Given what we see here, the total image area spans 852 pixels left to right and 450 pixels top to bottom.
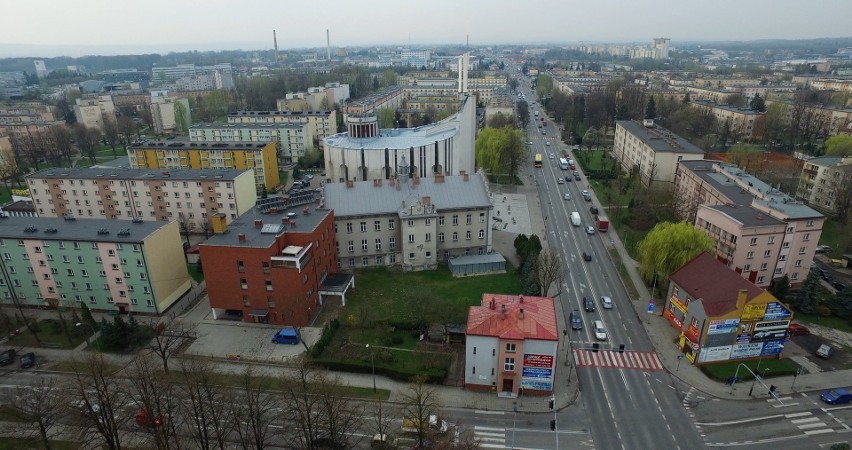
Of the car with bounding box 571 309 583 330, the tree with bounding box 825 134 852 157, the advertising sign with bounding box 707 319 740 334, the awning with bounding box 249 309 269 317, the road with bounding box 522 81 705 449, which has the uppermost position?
the tree with bounding box 825 134 852 157

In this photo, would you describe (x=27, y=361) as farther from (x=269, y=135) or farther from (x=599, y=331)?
(x=269, y=135)

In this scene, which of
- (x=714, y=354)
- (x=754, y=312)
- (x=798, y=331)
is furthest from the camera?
(x=798, y=331)

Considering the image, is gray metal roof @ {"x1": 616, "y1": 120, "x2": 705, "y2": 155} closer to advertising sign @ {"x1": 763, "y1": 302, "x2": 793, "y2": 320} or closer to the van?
advertising sign @ {"x1": 763, "y1": 302, "x2": 793, "y2": 320}

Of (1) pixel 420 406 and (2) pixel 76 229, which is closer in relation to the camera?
(1) pixel 420 406

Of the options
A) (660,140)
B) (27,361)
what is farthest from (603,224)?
(27,361)

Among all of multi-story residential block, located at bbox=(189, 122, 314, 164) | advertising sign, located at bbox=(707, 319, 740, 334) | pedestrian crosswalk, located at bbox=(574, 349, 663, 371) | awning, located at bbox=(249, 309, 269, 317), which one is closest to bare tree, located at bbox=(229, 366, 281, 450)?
awning, located at bbox=(249, 309, 269, 317)

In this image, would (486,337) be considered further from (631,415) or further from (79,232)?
(79,232)
